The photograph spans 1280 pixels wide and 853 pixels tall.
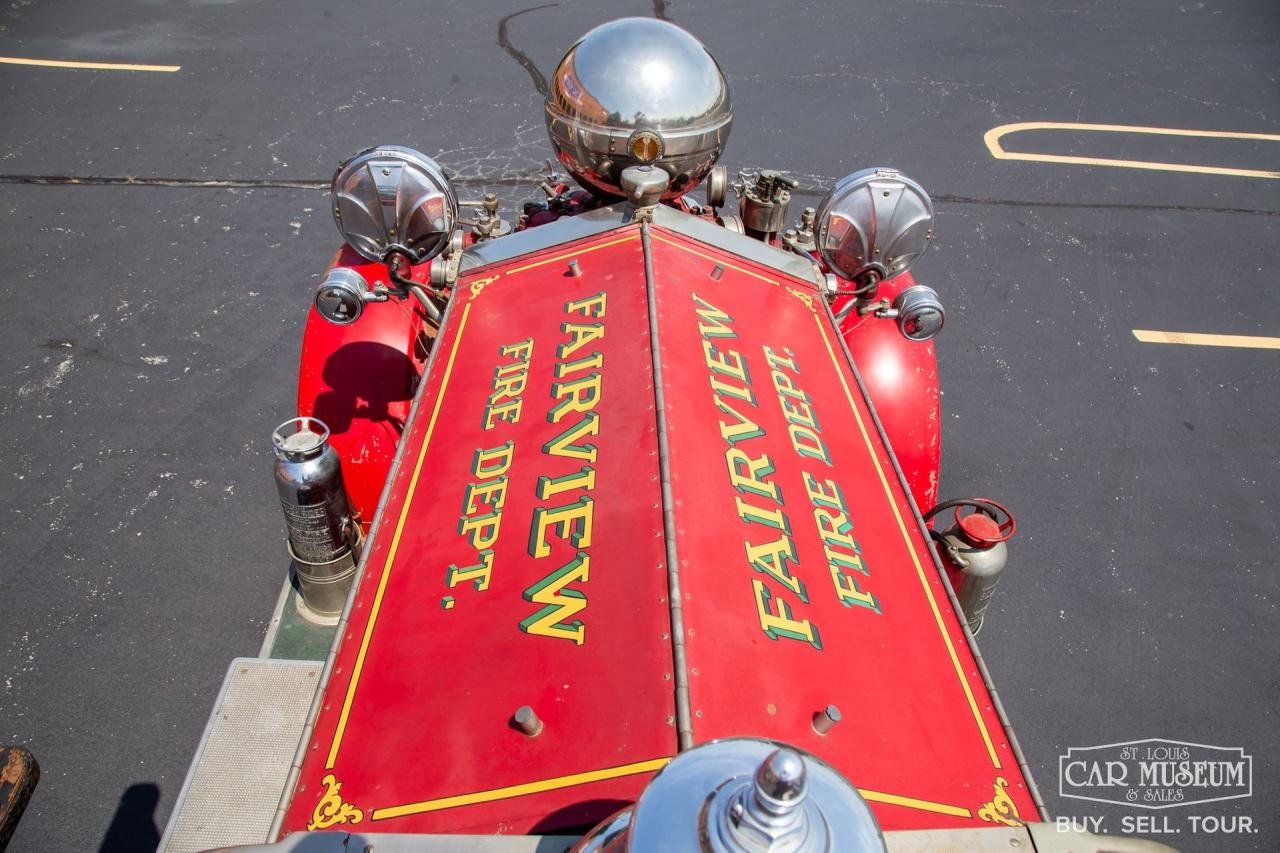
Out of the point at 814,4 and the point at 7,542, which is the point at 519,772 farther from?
the point at 814,4

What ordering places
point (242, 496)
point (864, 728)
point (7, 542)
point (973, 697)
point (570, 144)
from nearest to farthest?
1. point (864, 728)
2. point (973, 697)
3. point (570, 144)
4. point (7, 542)
5. point (242, 496)

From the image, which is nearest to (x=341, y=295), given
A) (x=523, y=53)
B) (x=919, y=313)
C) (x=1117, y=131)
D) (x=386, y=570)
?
(x=386, y=570)

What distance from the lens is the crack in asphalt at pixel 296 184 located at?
8.12 m

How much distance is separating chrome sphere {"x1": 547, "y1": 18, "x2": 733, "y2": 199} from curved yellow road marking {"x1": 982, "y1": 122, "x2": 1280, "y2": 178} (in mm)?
7011

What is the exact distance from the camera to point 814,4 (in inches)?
499

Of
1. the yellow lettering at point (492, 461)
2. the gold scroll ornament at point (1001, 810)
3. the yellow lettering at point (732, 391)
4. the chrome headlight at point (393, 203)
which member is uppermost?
the chrome headlight at point (393, 203)

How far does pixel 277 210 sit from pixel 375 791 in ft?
23.9

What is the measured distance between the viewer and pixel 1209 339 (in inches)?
277

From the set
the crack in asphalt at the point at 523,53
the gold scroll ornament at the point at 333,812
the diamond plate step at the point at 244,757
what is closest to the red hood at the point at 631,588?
the gold scroll ornament at the point at 333,812

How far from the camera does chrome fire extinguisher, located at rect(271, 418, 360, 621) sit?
3.70 metres

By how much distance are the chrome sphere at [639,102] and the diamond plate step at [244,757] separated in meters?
2.52

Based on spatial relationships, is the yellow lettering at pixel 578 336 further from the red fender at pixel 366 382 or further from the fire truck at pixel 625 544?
the red fender at pixel 366 382

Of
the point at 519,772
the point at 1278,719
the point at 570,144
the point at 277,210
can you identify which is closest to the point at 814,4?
the point at 277,210

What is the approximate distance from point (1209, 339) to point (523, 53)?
843 centimetres
